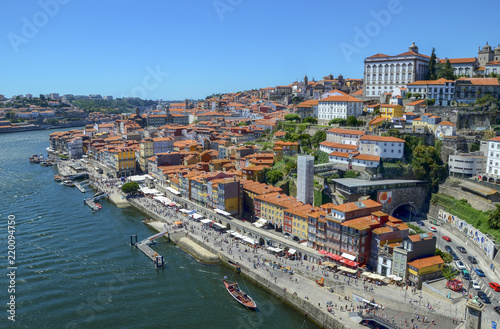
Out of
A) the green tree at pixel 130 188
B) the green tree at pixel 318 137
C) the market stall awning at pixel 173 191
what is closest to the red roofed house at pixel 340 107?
the green tree at pixel 318 137

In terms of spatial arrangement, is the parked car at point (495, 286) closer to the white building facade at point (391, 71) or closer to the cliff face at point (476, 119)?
the cliff face at point (476, 119)

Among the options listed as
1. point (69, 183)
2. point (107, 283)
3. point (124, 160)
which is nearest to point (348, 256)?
point (107, 283)

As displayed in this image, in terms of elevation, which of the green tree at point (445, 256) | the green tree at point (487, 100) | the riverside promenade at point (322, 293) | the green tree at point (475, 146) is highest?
the green tree at point (487, 100)

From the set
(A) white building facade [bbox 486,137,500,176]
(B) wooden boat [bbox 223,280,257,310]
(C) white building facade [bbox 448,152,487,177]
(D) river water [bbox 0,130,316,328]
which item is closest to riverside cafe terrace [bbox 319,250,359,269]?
(D) river water [bbox 0,130,316,328]

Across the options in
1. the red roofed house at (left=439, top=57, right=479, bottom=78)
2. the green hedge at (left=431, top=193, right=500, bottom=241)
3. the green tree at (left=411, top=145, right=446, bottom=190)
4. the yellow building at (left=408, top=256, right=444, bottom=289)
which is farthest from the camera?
the red roofed house at (left=439, top=57, right=479, bottom=78)

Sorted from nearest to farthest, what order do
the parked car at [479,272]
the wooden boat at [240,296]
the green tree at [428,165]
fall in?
the wooden boat at [240,296]
the parked car at [479,272]
the green tree at [428,165]

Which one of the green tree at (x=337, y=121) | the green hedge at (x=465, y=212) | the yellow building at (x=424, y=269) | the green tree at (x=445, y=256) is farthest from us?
the green tree at (x=337, y=121)

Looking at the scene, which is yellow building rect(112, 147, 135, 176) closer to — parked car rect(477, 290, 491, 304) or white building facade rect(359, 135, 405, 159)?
white building facade rect(359, 135, 405, 159)

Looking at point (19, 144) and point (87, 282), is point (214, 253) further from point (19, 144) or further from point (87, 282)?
point (19, 144)
